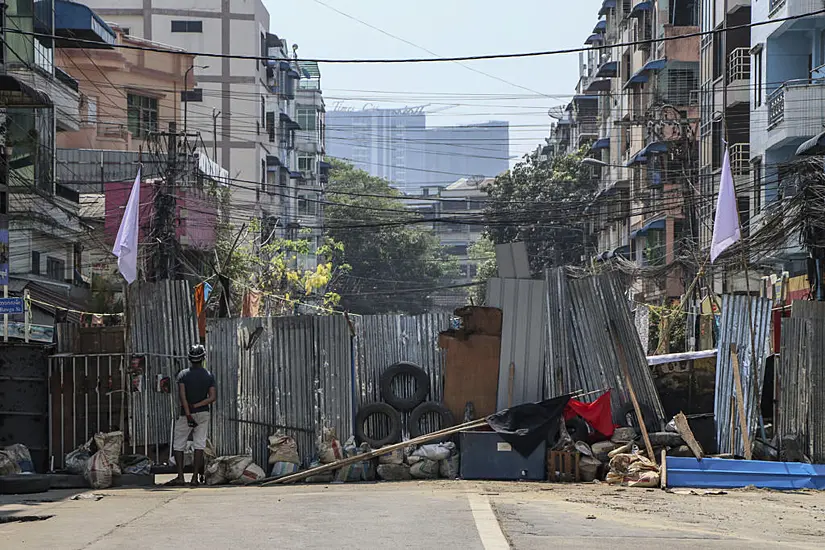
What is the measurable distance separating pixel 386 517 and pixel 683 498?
442 centimetres

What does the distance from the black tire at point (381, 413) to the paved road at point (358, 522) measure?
2437mm

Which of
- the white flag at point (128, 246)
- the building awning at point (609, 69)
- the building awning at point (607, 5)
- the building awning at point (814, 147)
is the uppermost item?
the building awning at point (607, 5)

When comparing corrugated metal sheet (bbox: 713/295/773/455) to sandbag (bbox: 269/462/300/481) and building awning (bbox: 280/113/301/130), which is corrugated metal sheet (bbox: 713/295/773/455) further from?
building awning (bbox: 280/113/301/130)

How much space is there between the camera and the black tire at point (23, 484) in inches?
608

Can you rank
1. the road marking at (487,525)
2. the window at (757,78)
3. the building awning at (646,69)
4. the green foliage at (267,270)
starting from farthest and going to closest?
the building awning at (646,69) < the green foliage at (267,270) < the window at (757,78) < the road marking at (487,525)

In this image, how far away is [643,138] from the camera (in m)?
62.2

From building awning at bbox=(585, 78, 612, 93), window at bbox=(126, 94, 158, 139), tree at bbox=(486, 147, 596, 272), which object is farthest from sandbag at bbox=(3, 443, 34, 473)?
building awning at bbox=(585, 78, 612, 93)

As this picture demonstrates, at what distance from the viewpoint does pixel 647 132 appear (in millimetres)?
59938

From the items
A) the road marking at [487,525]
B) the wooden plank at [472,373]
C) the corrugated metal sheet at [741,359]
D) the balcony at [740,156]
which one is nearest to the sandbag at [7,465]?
the wooden plank at [472,373]

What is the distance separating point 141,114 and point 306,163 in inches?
2041

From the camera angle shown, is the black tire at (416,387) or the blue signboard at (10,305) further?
the blue signboard at (10,305)

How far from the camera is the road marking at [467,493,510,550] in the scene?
9.62 meters

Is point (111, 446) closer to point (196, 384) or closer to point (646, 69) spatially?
point (196, 384)

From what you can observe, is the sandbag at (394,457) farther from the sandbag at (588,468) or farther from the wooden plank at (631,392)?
the wooden plank at (631,392)
